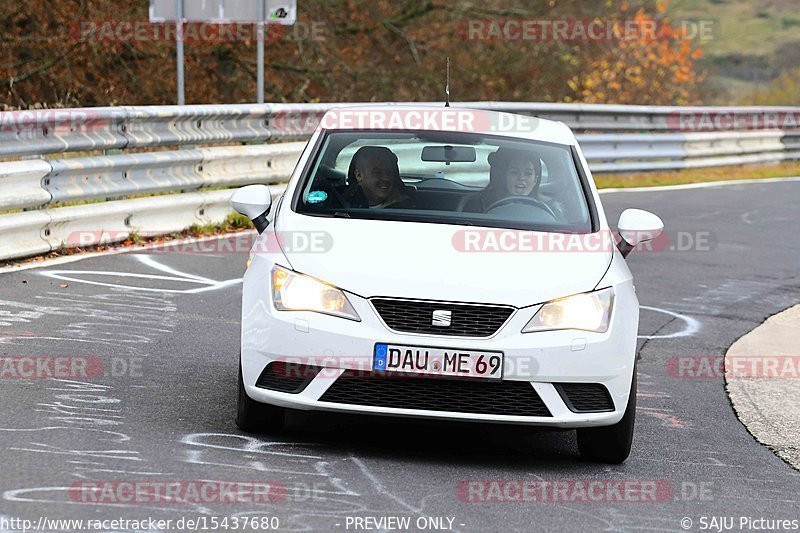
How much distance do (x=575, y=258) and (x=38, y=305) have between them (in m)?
4.28

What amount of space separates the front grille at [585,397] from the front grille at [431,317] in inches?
16.9

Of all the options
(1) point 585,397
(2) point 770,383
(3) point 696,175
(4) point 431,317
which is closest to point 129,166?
(2) point 770,383

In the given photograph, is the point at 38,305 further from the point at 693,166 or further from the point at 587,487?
the point at 693,166

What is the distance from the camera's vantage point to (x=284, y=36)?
26891mm

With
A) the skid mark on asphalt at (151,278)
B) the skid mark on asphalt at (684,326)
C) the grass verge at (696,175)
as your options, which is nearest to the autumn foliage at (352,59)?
the grass verge at (696,175)

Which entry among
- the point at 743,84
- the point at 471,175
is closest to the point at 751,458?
the point at 471,175

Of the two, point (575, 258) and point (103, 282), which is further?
point (103, 282)

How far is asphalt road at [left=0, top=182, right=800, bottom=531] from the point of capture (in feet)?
18.1

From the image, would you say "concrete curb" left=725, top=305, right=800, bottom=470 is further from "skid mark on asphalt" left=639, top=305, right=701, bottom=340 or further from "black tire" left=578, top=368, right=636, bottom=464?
"black tire" left=578, top=368, right=636, bottom=464

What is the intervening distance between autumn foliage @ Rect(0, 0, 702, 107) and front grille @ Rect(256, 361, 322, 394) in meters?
15.1

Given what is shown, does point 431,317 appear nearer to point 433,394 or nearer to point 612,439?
point 433,394

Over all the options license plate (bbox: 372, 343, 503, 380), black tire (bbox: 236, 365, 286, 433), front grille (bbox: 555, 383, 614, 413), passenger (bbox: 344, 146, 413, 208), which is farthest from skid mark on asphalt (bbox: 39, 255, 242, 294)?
front grille (bbox: 555, 383, 614, 413)

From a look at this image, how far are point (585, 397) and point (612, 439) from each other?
0.32 meters

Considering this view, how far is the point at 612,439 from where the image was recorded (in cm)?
655
